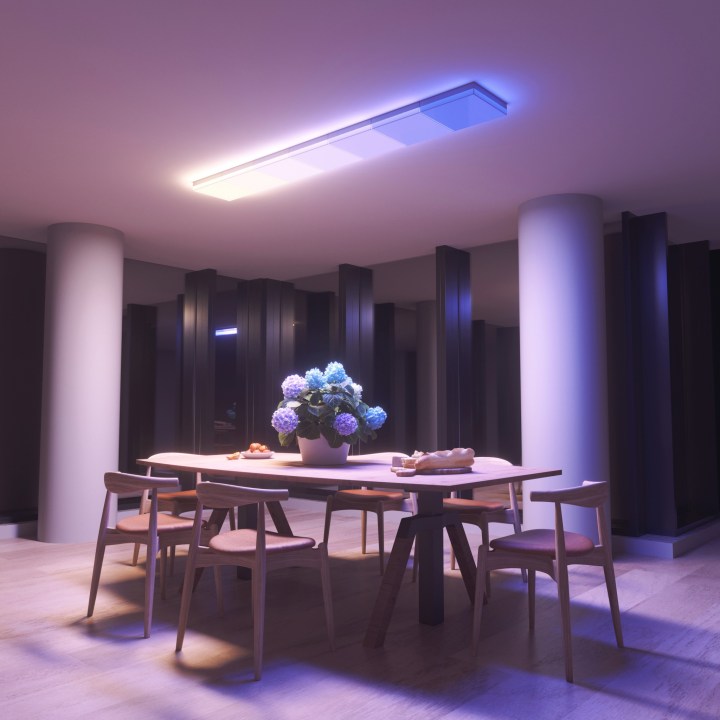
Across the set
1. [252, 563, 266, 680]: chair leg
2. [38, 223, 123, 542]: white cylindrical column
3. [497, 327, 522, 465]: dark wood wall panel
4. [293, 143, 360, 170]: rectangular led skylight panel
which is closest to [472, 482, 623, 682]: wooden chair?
[252, 563, 266, 680]: chair leg

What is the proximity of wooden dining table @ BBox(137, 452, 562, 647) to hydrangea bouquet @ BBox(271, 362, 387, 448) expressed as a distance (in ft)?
0.59

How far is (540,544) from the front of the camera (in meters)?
3.00

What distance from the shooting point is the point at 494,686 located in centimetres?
270

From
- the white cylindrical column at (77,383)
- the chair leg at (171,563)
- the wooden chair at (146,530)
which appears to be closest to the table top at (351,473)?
the wooden chair at (146,530)

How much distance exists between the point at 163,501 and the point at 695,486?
498cm

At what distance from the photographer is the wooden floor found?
2.53 meters

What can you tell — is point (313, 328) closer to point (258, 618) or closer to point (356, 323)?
point (356, 323)

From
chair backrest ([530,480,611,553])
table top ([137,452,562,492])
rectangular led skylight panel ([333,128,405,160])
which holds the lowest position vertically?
chair backrest ([530,480,611,553])

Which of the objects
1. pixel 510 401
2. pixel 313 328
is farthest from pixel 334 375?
pixel 510 401

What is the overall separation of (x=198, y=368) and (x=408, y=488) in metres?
5.52

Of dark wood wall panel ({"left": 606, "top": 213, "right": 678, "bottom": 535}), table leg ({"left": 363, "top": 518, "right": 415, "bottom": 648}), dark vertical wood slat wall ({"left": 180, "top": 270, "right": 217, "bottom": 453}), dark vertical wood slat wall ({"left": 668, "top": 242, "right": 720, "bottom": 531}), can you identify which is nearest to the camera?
table leg ({"left": 363, "top": 518, "right": 415, "bottom": 648})

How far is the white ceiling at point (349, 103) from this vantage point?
2957mm

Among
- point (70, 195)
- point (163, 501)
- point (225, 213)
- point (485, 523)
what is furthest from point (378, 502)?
point (70, 195)

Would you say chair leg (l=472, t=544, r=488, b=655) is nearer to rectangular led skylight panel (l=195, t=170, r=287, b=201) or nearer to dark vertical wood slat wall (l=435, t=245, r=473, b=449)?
rectangular led skylight panel (l=195, t=170, r=287, b=201)
